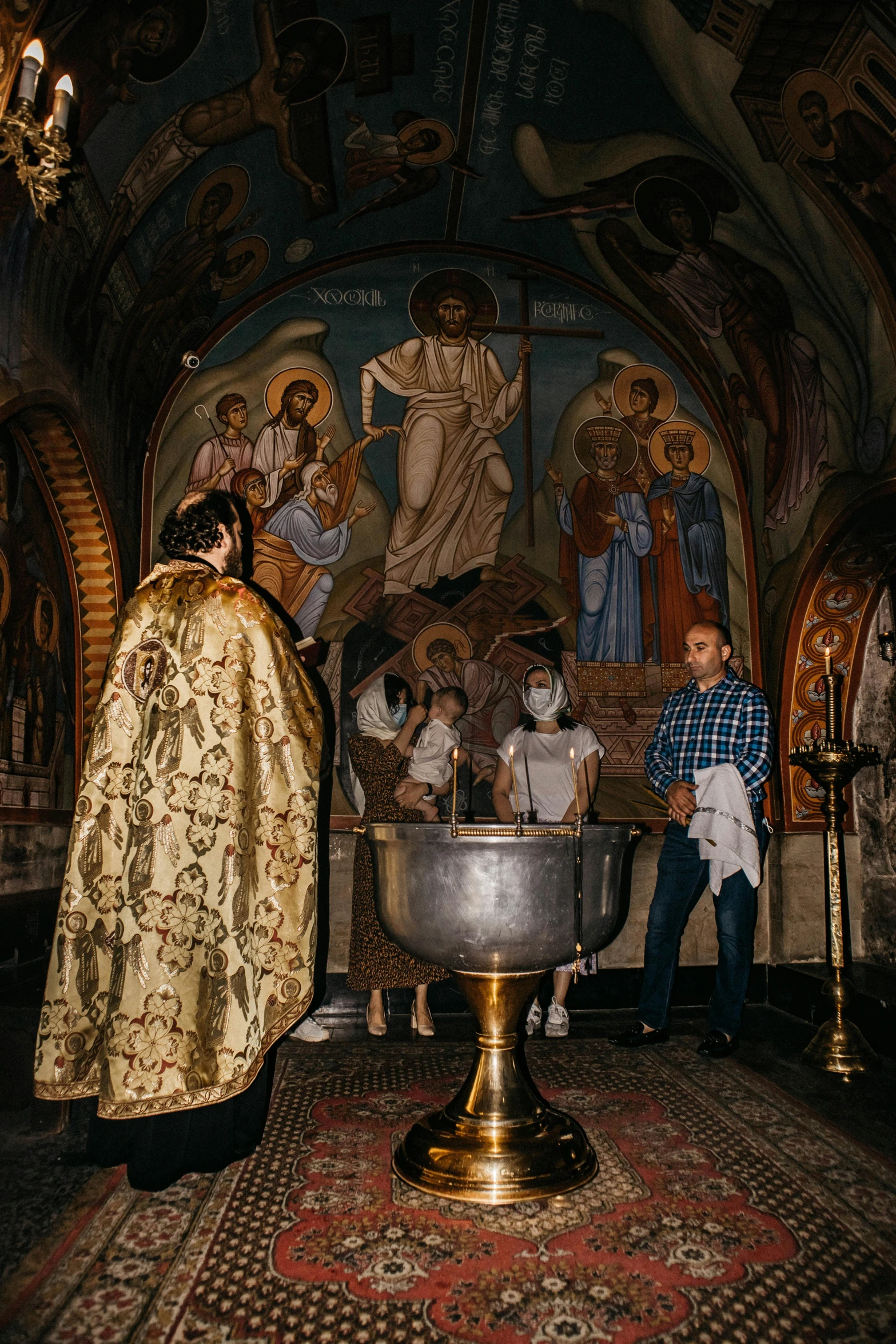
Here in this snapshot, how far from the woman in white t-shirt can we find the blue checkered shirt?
46 centimetres

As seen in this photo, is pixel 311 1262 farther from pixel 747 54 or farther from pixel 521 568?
pixel 747 54

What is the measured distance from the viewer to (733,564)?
6.32 meters

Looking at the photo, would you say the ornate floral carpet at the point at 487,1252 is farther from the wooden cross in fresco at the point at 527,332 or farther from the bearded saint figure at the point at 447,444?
the wooden cross in fresco at the point at 527,332

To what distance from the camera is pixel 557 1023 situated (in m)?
4.63

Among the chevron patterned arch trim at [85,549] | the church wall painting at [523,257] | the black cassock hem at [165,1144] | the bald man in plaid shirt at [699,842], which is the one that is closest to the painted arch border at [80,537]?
the chevron patterned arch trim at [85,549]

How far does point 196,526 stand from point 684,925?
10.1 ft

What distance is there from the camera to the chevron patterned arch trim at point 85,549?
4.95 m

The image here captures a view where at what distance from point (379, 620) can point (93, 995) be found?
3.70 m

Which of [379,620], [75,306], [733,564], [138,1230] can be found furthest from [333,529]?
[138,1230]

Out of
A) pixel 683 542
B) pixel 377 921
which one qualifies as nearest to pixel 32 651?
pixel 377 921

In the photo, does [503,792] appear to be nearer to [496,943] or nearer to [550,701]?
[550,701]

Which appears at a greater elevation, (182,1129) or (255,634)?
(255,634)

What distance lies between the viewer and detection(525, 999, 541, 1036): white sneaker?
185 inches

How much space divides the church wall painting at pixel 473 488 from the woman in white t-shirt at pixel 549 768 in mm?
965
